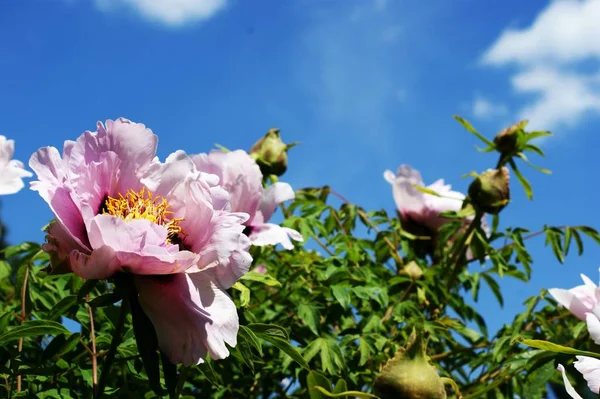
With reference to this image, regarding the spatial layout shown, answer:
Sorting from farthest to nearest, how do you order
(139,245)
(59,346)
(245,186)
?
1. (245,186)
2. (59,346)
3. (139,245)

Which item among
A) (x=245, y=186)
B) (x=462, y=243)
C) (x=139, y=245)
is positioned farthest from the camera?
(x=462, y=243)

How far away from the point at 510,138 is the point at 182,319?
1.02 metres

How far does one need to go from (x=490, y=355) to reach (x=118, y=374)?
745 mm

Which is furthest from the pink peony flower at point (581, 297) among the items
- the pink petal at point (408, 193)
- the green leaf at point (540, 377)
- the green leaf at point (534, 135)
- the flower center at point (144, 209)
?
the flower center at point (144, 209)

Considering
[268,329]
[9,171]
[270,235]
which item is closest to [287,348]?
[268,329]

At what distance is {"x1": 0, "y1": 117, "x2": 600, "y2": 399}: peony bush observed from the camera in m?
0.85

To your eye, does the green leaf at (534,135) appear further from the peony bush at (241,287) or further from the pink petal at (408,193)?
the pink petal at (408,193)

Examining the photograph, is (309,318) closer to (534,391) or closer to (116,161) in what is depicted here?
(534,391)

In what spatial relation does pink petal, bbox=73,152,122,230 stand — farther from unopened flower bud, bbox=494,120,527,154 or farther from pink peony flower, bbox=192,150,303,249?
unopened flower bud, bbox=494,120,527,154

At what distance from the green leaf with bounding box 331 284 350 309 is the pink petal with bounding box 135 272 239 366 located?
20.7 inches

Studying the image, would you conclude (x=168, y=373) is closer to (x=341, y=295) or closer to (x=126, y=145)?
(x=126, y=145)

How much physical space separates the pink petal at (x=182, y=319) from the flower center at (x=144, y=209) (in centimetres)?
7

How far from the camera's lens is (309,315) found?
4.57ft

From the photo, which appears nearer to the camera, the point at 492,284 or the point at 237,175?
the point at 237,175
